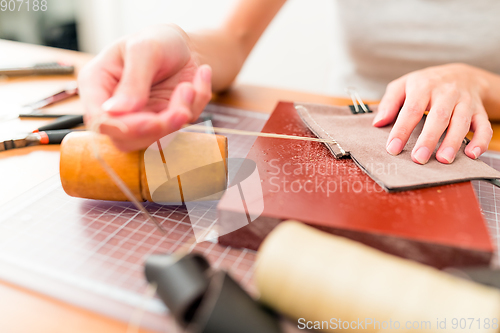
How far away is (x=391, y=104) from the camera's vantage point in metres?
0.75

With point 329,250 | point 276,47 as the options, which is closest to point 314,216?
point 329,250

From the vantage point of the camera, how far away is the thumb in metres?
0.50

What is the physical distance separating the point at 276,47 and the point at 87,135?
6.81 ft

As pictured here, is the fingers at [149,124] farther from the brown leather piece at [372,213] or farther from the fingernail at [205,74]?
the brown leather piece at [372,213]

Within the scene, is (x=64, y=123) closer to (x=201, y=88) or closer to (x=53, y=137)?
(x=53, y=137)

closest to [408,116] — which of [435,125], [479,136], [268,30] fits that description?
[435,125]

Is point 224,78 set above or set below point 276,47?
above

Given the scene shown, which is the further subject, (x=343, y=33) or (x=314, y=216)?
(x=343, y=33)

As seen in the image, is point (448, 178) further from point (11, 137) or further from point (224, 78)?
point (11, 137)

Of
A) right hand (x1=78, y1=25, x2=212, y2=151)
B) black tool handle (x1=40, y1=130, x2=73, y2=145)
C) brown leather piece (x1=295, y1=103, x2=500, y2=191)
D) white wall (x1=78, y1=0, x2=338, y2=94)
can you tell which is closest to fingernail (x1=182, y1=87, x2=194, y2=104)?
right hand (x1=78, y1=25, x2=212, y2=151)

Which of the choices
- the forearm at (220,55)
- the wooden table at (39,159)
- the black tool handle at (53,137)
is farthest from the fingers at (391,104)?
the black tool handle at (53,137)

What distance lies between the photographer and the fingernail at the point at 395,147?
63cm

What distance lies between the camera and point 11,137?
755 mm

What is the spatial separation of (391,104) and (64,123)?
756 mm
